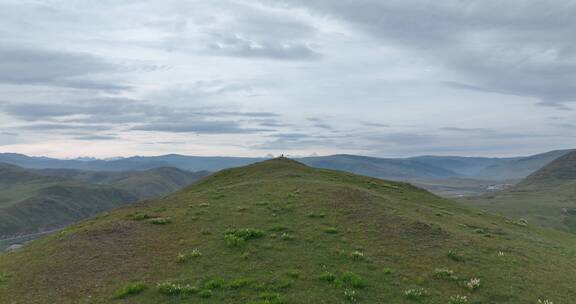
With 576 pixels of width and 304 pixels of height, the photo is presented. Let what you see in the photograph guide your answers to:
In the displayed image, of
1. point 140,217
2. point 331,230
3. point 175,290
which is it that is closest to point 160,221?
point 140,217

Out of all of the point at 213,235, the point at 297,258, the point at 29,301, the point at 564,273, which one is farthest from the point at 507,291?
the point at 29,301

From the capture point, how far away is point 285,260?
70.0ft

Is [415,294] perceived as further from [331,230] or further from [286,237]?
[331,230]

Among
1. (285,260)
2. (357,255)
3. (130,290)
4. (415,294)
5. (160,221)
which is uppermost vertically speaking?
(160,221)

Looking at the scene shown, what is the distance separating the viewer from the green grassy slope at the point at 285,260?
1775cm

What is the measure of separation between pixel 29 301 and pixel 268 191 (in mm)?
24079

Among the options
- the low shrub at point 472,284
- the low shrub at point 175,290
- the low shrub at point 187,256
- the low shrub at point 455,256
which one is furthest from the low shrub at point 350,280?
the low shrub at point 187,256

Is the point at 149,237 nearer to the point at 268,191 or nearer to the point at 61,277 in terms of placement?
the point at 61,277

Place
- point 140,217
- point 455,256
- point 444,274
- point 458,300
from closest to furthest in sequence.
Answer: point 458,300 → point 444,274 → point 455,256 → point 140,217

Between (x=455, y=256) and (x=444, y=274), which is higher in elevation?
(x=455, y=256)

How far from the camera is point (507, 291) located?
59.8 ft

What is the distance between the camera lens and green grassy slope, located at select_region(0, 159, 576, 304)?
17750 millimetres

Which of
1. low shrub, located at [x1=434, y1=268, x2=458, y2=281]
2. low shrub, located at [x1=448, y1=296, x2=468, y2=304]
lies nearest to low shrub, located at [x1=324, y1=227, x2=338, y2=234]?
low shrub, located at [x1=434, y1=268, x2=458, y2=281]

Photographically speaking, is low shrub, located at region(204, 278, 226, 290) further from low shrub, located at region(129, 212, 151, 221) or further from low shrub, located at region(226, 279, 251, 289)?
low shrub, located at region(129, 212, 151, 221)
